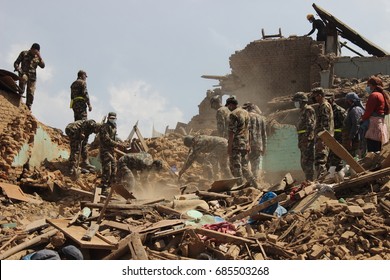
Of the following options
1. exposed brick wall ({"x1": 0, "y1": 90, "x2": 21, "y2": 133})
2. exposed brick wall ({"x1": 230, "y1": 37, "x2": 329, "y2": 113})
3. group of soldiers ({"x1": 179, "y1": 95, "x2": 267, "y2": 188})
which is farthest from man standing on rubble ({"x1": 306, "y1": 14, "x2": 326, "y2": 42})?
exposed brick wall ({"x1": 0, "y1": 90, "x2": 21, "y2": 133})

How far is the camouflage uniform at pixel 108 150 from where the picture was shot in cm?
1352

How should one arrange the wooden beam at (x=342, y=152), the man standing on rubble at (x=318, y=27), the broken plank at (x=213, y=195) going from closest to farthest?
the wooden beam at (x=342, y=152)
the broken plank at (x=213, y=195)
the man standing on rubble at (x=318, y=27)

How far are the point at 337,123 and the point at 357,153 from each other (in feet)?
2.29

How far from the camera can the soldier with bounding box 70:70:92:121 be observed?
15.7 metres

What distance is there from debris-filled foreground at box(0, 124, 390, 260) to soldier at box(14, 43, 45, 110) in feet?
17.8

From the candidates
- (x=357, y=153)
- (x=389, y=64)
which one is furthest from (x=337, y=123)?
(x=389, y=64)

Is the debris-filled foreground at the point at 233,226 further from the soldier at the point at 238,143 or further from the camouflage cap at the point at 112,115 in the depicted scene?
the camouflage cap at the point at 112,115

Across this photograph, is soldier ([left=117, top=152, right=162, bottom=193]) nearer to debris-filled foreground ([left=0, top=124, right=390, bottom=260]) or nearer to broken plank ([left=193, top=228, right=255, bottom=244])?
debris-filled foreground ([left=0, top=124, right=390, bottom=260])

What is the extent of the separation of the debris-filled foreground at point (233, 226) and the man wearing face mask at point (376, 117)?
3.09 feet

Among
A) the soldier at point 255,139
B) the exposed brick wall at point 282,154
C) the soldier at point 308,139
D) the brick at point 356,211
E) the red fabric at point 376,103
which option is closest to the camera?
the brick at point 356,211

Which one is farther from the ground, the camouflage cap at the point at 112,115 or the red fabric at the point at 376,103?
the camouflage cap at the point at 112,115

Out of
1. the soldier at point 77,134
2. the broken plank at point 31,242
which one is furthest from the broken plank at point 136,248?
the soldier at point 77,134

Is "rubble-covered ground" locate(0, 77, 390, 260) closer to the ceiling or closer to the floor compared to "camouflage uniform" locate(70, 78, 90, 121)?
closer to the floor

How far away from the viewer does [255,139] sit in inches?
533
